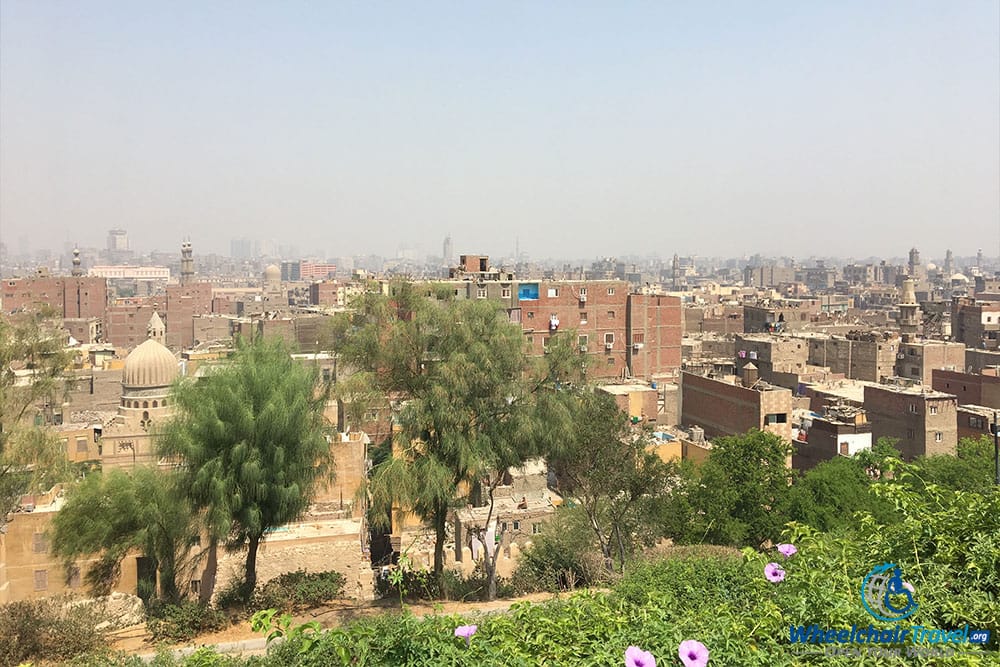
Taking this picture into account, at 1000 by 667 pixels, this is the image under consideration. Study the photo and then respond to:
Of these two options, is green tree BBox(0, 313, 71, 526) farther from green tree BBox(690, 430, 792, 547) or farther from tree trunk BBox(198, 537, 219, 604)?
green tree BBox(690, 430, 792, 547)

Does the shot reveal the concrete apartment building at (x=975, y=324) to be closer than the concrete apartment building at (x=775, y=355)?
No

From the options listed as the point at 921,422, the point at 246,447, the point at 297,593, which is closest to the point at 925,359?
the point at 921,422

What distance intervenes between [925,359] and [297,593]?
145ft

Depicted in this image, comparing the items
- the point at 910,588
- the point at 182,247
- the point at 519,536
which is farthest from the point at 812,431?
the point at 182,247

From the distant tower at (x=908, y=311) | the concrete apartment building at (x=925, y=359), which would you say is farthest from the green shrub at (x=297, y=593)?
the distant tower at (x=908, y=311)

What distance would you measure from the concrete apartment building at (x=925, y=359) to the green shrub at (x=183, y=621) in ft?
146

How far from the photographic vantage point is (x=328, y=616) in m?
12.2

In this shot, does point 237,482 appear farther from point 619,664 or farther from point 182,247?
point 182,247

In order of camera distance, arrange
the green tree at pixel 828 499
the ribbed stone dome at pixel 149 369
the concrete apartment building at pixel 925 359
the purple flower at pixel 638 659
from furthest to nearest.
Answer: the concrete apartment building at pixel 925 359, the ribbed stone dome at pixel 149 369, the green tree at pixel 828 499, the purple flower at pixel 638 659

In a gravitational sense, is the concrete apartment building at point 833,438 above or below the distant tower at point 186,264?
below

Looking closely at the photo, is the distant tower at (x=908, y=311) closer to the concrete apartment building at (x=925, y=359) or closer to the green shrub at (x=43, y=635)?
the concrete apartment building at (x=925, y=359)

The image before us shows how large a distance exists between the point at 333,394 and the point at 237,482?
9.45 feet

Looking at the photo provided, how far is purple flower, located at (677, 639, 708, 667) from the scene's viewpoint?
4.69 meters

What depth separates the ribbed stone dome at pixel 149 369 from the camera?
25500mm
